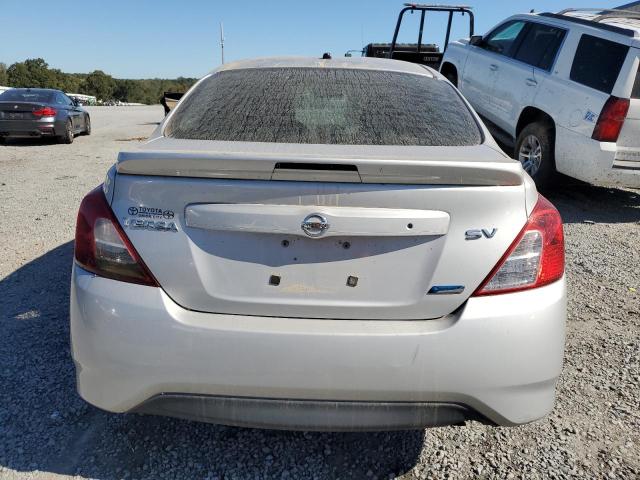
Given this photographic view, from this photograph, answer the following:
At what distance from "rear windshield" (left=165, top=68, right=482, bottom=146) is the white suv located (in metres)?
3.62

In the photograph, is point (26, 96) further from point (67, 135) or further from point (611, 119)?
point (611, 119)

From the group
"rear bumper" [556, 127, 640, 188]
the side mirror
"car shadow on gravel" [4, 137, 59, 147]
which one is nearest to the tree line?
"car shadow on gravel" [4, 137, 59, 147]

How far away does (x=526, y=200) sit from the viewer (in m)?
1.86

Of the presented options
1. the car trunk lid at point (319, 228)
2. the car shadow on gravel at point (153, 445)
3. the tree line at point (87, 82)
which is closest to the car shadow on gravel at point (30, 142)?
the car shadow on gravel at point (153, 445)

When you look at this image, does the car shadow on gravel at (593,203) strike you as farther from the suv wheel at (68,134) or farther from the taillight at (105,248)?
the suv wheel at (68,134)

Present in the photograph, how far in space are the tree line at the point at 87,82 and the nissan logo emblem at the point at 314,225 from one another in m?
71.7

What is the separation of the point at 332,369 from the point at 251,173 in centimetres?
73

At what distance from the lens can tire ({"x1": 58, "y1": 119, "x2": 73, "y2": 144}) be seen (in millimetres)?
13031

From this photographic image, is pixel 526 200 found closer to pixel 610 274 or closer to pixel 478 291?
pixel 478 291

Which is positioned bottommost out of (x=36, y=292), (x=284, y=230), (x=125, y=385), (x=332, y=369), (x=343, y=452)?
(x=36, y=292)

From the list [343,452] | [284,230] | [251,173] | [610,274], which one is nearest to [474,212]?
[284,230]

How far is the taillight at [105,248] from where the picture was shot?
184 centimetres

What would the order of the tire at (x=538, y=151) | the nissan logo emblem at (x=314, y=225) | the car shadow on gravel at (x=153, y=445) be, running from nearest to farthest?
the nissan logo emblem at (x=314, y=225)
the car shadow on gravel at (x=153, y=445)
the tire at (x=538, y=151)

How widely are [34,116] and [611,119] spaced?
12.3 m
